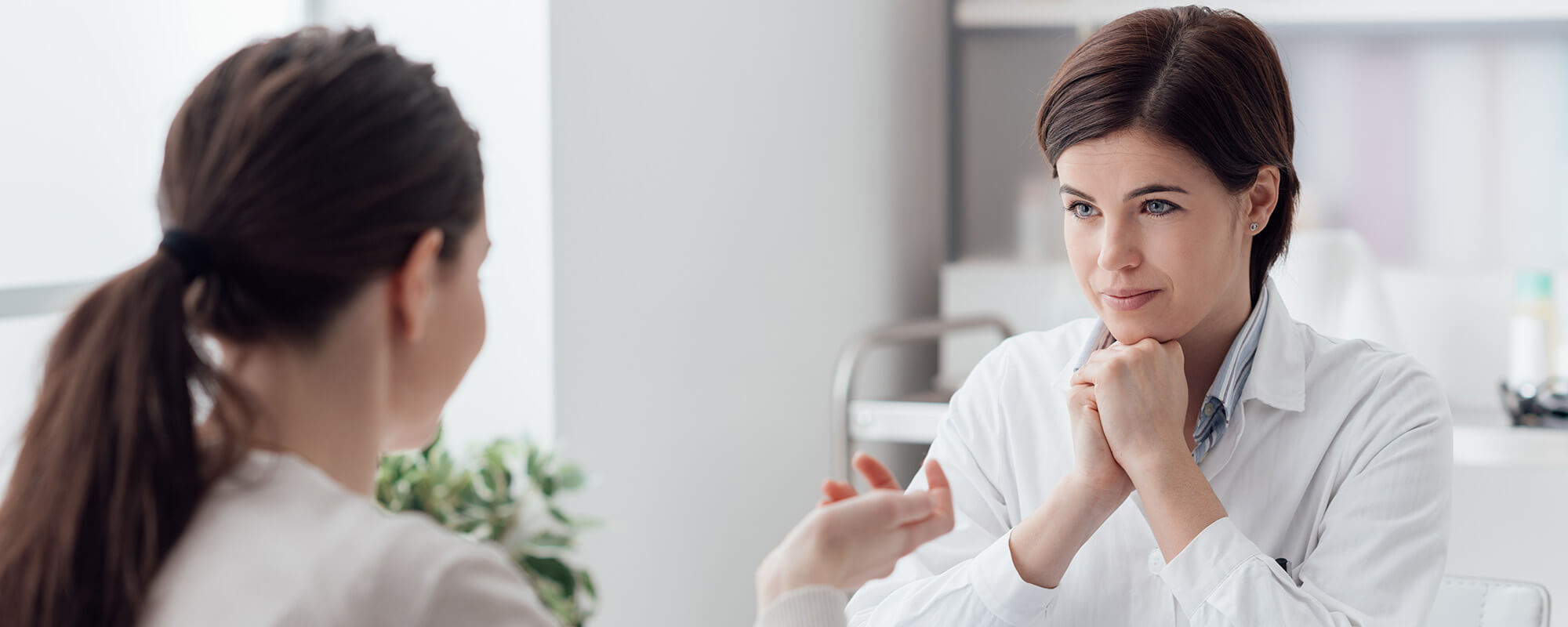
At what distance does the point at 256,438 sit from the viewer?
638 mm

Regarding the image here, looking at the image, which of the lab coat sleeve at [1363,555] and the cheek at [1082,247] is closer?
the lab coat sleeve at [1363,555]

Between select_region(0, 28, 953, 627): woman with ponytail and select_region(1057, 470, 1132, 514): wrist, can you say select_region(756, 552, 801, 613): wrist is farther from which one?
select_region(1057, 470, 1132, 514): wrist

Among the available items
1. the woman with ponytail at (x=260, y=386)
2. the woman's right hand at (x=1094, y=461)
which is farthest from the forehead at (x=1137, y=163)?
the woman with ponytail at (x=260, y=386)

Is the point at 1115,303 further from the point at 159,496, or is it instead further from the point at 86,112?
the point at 86,112

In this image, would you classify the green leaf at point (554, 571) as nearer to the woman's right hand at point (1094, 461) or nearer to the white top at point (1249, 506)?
the white top at point (1249, 506)

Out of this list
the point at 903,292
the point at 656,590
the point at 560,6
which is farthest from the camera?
the point at 903,292

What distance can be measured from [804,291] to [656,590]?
72 centimetres

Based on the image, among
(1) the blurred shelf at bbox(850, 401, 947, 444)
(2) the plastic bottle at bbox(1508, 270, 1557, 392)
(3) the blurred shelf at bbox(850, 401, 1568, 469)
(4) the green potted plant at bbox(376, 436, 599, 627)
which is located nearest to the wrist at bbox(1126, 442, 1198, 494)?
(4) the green potted plant at bbox(376, 436, 599, 627)

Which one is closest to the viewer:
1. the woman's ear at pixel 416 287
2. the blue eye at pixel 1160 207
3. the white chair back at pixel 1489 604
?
the woman's ear at pixel 416 287

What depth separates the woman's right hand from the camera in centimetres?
102

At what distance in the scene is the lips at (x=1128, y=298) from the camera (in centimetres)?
109

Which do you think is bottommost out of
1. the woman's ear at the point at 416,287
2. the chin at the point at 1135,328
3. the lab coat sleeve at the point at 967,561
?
the lab coat sleeve at the point at 967,561

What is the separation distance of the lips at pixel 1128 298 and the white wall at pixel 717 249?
87cm

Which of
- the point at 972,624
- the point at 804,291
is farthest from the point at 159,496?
the point at 804,291
